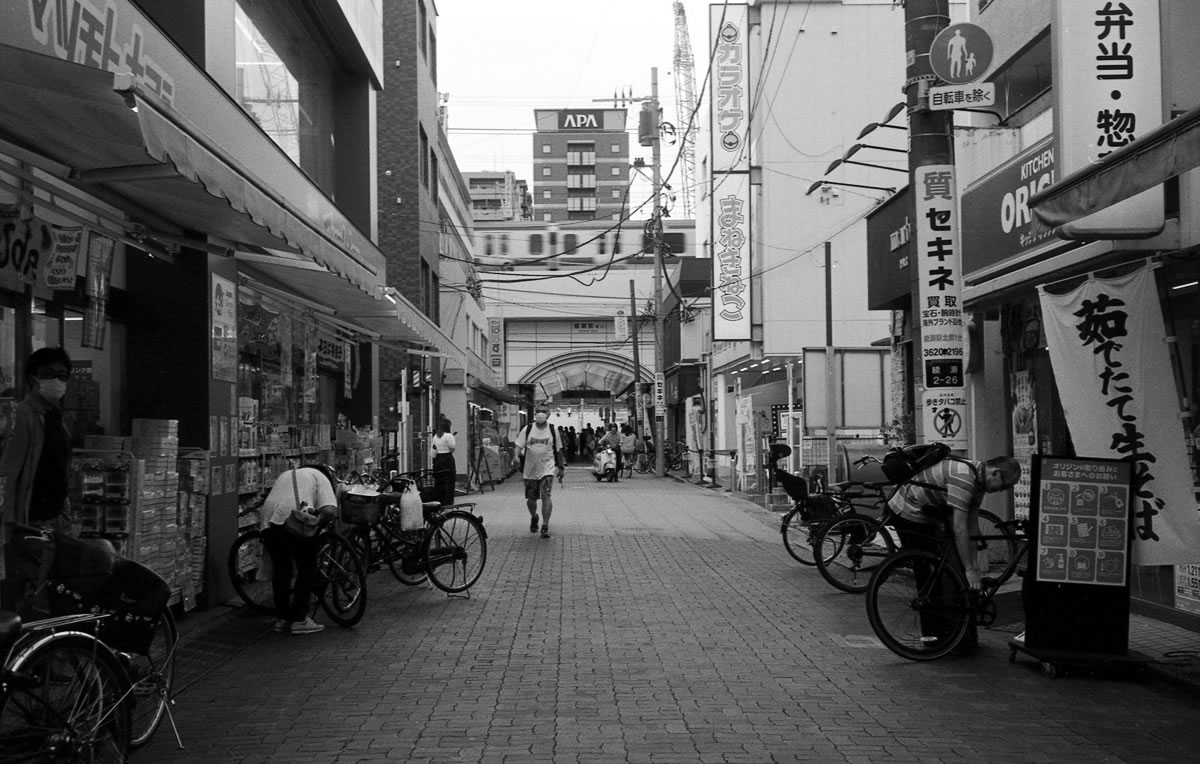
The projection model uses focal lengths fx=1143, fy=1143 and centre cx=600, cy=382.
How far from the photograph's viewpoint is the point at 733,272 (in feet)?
104

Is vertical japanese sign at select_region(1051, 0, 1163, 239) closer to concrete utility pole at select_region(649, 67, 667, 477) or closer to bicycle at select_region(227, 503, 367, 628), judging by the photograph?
bicycle at select_region(227, 503, 367, 628)

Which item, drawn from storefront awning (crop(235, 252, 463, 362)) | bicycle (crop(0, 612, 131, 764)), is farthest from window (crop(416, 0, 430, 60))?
bicycle (crop(0, 612, 131, 764))

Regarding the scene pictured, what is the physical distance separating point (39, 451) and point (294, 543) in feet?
9.02

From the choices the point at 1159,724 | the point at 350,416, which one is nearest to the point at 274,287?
the point at 350,416

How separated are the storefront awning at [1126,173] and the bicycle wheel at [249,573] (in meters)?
6.49

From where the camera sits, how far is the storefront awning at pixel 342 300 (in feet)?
37.1

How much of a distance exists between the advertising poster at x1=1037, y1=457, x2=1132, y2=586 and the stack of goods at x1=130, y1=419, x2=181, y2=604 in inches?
253

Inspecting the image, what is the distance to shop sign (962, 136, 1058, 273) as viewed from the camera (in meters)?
11.1

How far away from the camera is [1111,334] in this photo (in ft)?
26.7

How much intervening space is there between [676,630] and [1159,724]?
3.67 meters

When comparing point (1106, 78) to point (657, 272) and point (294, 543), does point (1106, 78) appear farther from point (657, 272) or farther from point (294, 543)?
point (657, 272)

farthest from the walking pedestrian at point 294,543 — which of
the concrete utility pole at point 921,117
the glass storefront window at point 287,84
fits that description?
the concrete utility pole at point 921,117

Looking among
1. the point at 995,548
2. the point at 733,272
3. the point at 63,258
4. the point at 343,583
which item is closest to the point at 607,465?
the point at 733,272

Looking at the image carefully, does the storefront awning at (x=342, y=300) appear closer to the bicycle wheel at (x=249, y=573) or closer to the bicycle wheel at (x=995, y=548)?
the bicycle wheel at (x=249, y=573)
